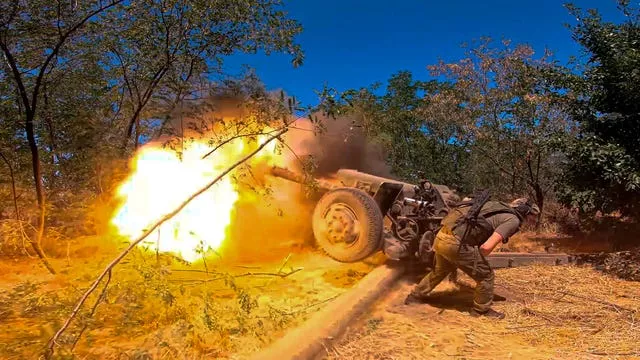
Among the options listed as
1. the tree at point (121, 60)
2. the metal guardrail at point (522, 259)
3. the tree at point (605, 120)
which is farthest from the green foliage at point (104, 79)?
the tree at point (605, 120)

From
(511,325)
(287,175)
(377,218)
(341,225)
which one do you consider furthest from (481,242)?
(287,175)

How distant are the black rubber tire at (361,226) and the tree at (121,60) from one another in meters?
3.74

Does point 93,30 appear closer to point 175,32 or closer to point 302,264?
point 175,32

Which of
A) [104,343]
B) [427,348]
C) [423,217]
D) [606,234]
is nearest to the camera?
[104,343]

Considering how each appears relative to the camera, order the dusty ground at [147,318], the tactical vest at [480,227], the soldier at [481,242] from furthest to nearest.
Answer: the tactical vest at [480,227] < the soldier at [481,242] < the dusty ground at [147,318]

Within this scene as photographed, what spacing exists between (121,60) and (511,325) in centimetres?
910

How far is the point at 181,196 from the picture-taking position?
728cm

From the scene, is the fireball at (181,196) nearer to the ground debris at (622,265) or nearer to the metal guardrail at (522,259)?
the metal guardrail at (522,259)

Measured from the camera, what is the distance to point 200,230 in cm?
770

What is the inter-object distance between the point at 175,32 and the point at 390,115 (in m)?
9.78

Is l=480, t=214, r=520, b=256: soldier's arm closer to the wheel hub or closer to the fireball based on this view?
the wheel hub

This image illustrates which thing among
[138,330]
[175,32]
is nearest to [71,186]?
[175,32]

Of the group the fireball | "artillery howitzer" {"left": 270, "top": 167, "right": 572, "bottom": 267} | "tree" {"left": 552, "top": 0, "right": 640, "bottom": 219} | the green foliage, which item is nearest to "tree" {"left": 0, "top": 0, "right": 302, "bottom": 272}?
the green foliage

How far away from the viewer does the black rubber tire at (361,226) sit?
7.05 meters
